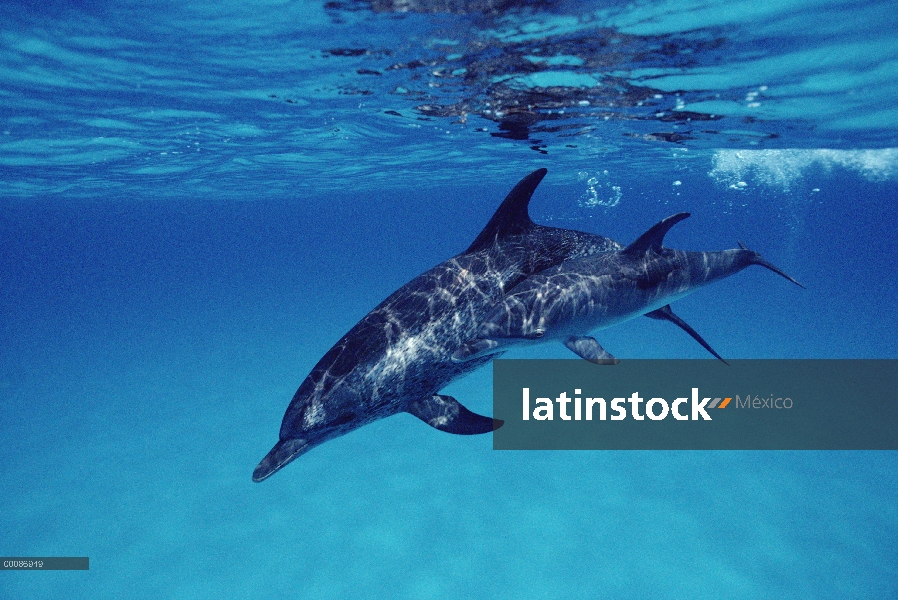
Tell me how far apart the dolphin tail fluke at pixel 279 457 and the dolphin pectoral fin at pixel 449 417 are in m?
1.43

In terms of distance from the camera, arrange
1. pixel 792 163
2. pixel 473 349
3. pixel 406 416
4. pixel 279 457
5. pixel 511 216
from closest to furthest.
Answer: pixel 279 457 < pixel 473 349 < pixel 511 216 < pixel 406 416 < pixel 792 163

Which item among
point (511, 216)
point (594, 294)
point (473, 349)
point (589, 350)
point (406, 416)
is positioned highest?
point (511, 216)

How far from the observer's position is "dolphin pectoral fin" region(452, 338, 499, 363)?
19.2 feet

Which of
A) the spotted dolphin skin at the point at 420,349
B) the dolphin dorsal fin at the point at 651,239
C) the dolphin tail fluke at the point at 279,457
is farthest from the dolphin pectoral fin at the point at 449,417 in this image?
the dolphin dorsal fin at the point at 651,239

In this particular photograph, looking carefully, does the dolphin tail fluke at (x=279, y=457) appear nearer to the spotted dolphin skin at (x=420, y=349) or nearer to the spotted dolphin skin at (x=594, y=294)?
the spotted dolphin skin at (x=420, y=349)

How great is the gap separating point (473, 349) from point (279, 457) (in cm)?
242

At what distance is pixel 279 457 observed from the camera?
5562 millimetres

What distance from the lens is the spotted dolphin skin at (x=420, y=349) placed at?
5.77 m

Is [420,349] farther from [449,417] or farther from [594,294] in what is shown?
[594,294]

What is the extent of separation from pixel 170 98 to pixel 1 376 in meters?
17.5

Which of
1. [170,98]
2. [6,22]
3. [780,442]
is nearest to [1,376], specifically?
[170,98]

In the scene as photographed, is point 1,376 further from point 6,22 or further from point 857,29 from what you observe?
point 857,29

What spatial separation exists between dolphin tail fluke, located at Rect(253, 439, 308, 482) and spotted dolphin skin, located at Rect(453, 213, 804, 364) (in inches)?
79.2

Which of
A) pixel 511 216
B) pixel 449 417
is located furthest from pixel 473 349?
pixel 511 216
